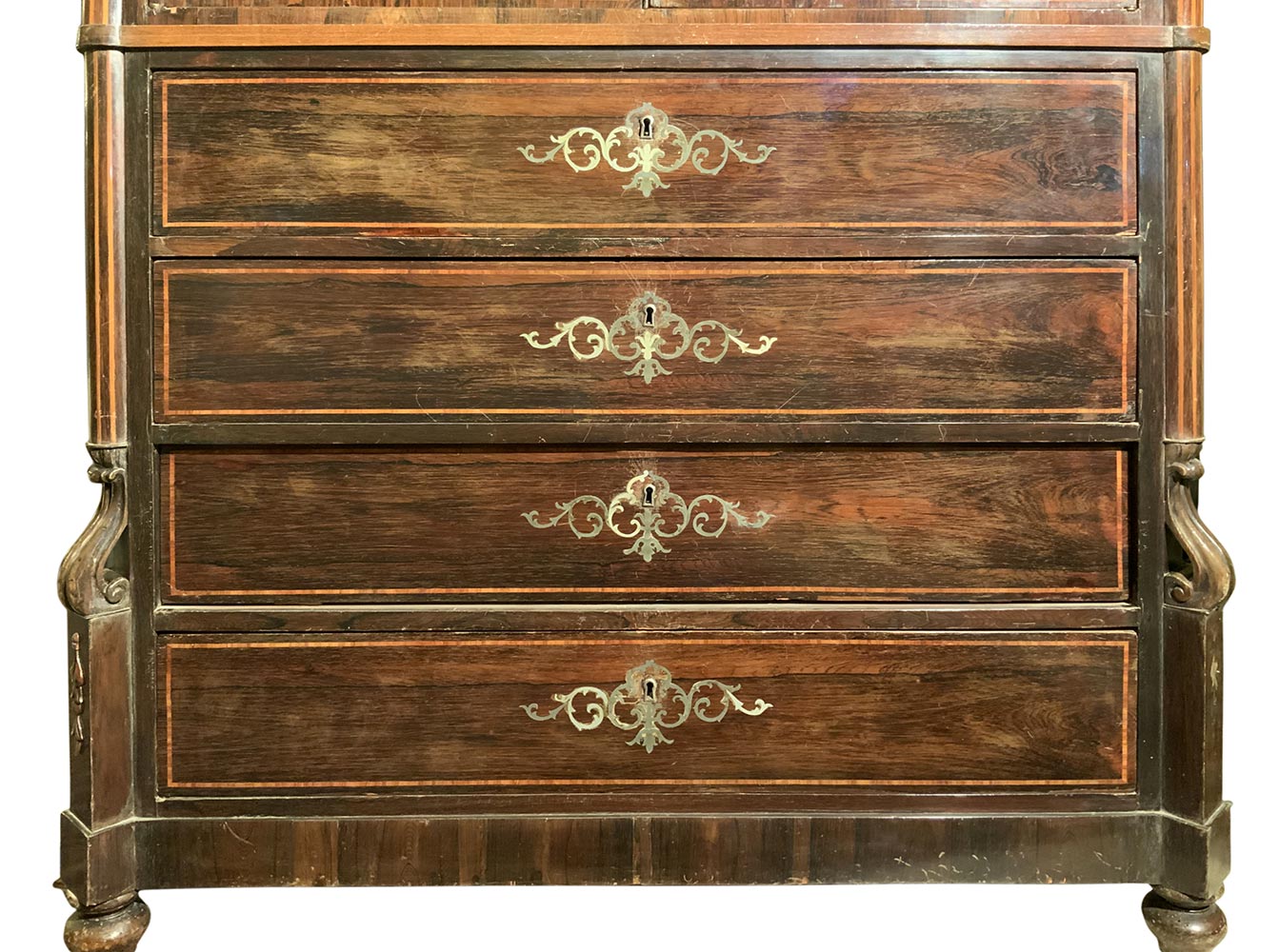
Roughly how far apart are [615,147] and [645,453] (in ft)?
1.73

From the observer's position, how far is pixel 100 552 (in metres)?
2.48

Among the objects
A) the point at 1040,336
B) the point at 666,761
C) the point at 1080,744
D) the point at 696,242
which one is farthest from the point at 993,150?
the point at 666,761

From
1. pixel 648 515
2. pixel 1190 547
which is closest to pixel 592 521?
pixel 648 515

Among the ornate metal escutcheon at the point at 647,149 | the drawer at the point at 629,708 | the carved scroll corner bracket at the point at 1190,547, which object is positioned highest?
the ornate metal escutcheon at the point at 647,149

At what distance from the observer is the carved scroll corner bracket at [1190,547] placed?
2496mm

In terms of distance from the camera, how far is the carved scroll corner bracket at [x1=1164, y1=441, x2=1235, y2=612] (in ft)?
8.19

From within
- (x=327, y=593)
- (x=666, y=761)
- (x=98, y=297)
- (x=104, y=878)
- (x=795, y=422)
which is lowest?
(x=104, y=878)

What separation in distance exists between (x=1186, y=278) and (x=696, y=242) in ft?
2.78

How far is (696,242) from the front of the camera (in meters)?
2.49

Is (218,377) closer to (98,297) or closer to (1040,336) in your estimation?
(98,297)

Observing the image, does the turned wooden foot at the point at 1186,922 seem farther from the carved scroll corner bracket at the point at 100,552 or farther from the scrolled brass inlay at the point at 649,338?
the carved scroll corner bracket at the point at 100,552

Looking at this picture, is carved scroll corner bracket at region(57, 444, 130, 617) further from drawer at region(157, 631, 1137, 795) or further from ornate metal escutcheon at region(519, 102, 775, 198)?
ornate metal escutcheon at region(519, 102, 775, 198)

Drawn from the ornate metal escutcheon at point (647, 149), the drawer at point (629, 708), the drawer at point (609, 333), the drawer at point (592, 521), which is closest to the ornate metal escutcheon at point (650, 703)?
the drawer at point (629, 708)

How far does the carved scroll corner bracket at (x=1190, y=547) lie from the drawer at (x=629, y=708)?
0.14 meters
